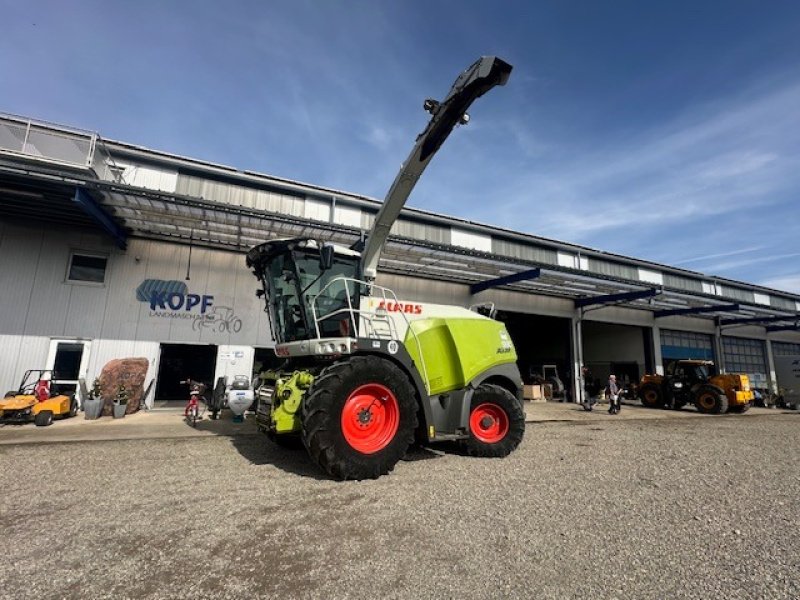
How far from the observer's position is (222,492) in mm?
4680

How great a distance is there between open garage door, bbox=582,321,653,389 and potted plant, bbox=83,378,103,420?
2580 cm

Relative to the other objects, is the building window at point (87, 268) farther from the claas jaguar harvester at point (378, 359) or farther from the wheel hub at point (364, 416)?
the wheel hub at point (364, 416)

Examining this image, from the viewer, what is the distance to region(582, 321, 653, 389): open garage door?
25.0 m

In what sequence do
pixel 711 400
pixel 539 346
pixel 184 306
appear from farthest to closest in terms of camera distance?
pixel 539 346 → pixel 711 400 → pixel 184 306

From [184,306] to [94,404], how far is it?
3645 millimetres

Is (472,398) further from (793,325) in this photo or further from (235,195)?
(793,325)

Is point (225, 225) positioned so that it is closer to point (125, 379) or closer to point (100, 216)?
point (100, 216)

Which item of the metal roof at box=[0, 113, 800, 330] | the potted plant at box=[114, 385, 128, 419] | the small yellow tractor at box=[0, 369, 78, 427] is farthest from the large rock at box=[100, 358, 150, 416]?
the metal roof at box=[0, 113, 800, 330]

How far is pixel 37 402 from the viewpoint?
9797mm

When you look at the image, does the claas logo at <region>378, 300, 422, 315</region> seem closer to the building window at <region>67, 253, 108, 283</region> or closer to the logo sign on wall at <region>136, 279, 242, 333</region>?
the logo sign on wall at <region>136, 279, 242, 333</region>

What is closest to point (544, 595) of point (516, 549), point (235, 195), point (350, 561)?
point (516, 549)

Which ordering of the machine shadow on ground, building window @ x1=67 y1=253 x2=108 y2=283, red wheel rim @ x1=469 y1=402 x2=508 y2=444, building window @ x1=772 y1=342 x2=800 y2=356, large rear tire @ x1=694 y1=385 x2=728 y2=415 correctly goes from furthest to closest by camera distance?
building window @ x1=772 y1=342 x2=800 y2=356
large rear tire @ x1=694 y1=385 x2=728 y2=415
building window @ x1=67 y1=253 x2=108 y2=283
red wheel rim @ x1=469 y1=402 x2=508 y2=444
the machine shadow on ground

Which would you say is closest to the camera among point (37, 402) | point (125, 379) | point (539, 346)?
point (37, 402)

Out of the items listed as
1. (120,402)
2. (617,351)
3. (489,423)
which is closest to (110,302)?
(120,402)
